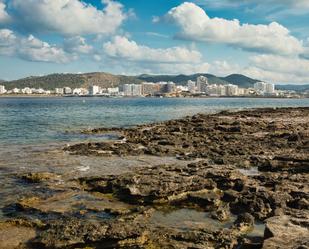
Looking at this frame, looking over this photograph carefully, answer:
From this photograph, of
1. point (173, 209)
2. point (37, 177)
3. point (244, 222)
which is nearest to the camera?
point (244, 222)

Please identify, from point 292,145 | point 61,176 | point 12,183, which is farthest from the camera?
point 292,145

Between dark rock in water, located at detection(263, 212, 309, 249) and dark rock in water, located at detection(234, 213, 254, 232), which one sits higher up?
dark rock in water, located at detection(263, 212, 309, 249)

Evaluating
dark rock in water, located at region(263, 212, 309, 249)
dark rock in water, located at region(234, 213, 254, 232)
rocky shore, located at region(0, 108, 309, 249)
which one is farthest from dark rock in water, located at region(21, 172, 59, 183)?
dark rock in water, located at region(263, 212, 309, 249)

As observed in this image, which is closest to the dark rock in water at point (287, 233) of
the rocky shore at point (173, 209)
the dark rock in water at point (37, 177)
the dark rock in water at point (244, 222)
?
the rocky shore at point (173, 209)

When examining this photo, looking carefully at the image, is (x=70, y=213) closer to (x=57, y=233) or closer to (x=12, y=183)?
(x=57, y=233)

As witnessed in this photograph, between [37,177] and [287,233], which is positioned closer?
[287,233]

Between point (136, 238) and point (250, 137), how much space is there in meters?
29.9

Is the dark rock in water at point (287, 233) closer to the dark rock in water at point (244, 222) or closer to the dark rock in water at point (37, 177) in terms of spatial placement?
the dark rock in water at point (244, 222)

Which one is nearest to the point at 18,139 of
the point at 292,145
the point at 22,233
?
the point at 292,145

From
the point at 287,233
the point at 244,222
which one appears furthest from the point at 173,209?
the point at 287,233

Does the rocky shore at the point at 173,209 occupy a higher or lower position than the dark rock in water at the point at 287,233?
lower

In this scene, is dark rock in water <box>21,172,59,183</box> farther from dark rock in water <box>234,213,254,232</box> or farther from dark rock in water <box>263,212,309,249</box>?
dark rock in water <box>263,212,309,249</box>

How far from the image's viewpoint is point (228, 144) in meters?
37.5

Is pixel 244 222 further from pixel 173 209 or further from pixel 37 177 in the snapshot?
pixel 37 177
